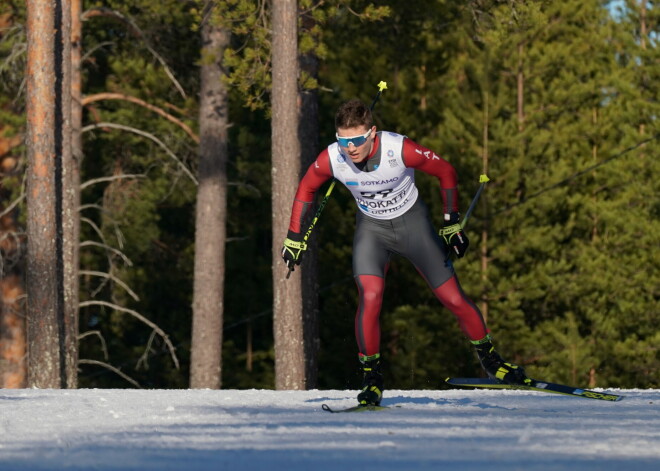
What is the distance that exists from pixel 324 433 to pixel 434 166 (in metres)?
2.39

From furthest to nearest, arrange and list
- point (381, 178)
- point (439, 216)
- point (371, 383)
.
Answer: point (439, 216)
point (371, 383)
point (381, 178)

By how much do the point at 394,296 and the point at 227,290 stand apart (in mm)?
3466

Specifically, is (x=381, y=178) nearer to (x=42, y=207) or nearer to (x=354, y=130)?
(x=354, y=130)

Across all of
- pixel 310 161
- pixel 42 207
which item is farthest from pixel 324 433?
pixel 42 207

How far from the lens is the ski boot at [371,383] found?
871 cm

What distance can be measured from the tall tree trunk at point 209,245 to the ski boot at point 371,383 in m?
10.1

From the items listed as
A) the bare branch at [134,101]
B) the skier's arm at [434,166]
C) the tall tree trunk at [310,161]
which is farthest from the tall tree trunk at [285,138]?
the bare branch at [134,101]

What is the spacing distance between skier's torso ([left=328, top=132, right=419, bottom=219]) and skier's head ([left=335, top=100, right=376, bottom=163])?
0.43 feet

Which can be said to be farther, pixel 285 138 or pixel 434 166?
pixel 285 138

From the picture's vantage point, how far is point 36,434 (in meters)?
7.46

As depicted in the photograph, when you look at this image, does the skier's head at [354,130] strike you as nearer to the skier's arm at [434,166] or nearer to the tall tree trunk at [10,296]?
the skier's arm at [434,166]

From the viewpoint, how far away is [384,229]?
892 centimetres

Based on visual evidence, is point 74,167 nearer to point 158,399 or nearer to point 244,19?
point 244,19

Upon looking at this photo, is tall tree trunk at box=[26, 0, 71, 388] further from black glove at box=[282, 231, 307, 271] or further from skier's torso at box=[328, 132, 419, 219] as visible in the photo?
skier's torso at box=[328, 132, 419, 219]
